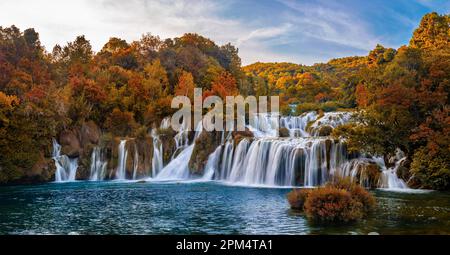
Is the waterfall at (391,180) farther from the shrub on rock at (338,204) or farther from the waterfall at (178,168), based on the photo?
the waterfall at (178,168)

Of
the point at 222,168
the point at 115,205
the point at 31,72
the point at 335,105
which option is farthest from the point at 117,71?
the point at 115,205

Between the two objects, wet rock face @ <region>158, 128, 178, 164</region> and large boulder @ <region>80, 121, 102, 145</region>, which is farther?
large boulder @ <region>80, 121, 102, 145</region>

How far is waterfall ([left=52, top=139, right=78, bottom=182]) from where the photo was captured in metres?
35.4

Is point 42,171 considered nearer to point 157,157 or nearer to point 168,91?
point 157,157

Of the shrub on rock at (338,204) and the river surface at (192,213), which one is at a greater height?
the shrub on rock at (338,204)

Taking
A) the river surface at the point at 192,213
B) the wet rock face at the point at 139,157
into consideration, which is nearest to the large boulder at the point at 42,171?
the wet rock face at the point at 139,157

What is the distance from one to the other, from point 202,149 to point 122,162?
23.3ft

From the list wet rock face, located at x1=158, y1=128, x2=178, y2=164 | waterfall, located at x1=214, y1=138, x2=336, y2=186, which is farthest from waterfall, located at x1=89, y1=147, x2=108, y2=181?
waterfall, located at x1=214, y1=138, x2=336, y2=186

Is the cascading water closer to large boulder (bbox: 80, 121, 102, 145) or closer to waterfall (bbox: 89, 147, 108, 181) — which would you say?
waterfall (bbox: 89, 147, 108, 181)

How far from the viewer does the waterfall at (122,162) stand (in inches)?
1452

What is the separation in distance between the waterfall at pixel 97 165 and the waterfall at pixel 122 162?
1259 millimetres

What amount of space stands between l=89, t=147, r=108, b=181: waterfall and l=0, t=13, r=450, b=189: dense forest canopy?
367 centimetres

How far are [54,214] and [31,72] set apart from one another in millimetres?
27405
